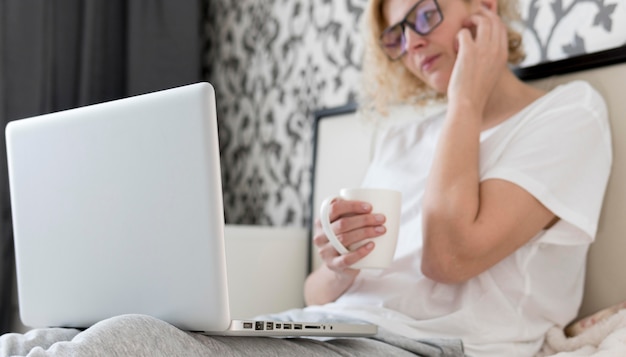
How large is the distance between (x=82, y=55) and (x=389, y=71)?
123 centimetres

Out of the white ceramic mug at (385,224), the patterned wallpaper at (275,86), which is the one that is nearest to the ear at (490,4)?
the white ceramic mug at (385,224)

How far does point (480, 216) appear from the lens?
1.16 m

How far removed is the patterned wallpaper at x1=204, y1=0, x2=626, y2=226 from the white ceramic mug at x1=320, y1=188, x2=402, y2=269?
984mm

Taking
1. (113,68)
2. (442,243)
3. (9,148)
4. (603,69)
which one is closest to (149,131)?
(9,148)

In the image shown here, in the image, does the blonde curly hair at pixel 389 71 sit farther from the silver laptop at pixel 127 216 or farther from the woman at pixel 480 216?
the silver laptop at pixel 127 216

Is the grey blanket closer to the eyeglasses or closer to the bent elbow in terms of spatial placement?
the bent elbow

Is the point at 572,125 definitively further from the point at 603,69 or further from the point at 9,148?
the point at 9,148

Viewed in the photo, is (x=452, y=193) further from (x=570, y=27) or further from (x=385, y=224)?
(x=570, y=27)

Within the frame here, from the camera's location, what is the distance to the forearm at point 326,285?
132 centimetres

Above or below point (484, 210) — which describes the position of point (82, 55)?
above

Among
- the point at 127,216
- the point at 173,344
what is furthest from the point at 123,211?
the point at 173,344

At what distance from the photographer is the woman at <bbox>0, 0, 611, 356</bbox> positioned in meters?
1.15

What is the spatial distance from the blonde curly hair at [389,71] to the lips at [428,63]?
0.49 feet

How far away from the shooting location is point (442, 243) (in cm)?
115
